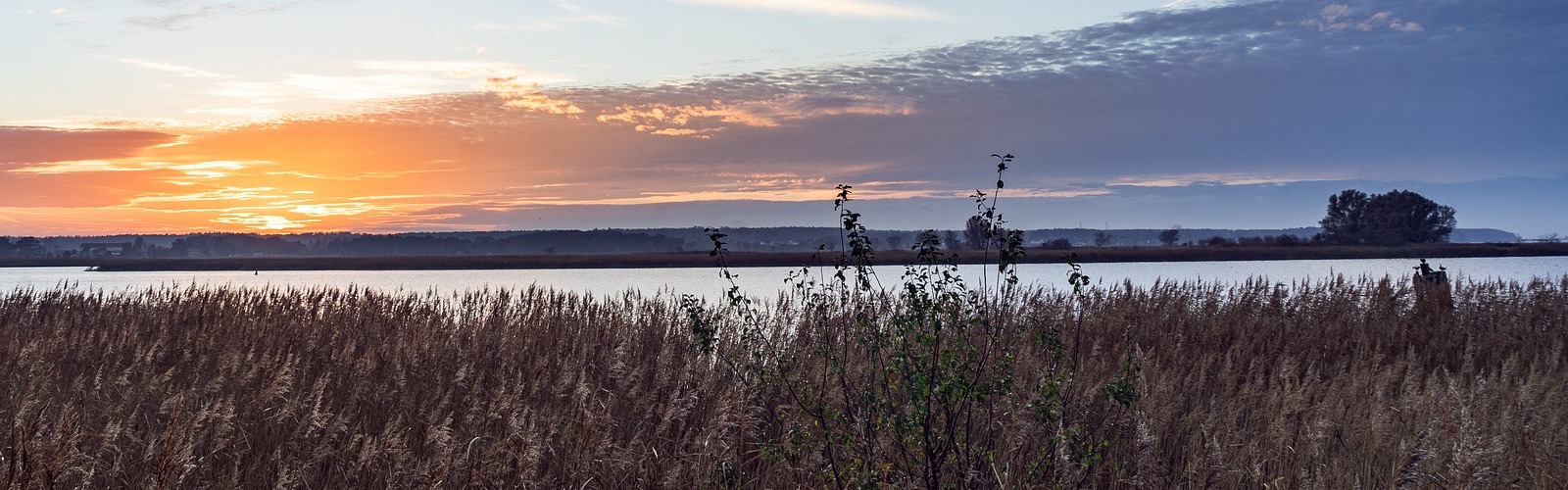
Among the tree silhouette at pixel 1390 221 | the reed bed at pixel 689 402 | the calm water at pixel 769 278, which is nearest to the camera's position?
the reed bed at pixel 689 402

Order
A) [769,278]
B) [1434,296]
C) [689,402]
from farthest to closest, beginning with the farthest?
[769,278]
[1434,296]
[689,402]

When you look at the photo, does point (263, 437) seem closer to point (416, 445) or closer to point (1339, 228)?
point (416, 445)

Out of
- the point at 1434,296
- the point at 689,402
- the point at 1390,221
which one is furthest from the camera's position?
the point at 1390,221

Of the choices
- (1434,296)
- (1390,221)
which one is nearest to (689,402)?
(1434,296)

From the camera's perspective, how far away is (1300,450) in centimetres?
767

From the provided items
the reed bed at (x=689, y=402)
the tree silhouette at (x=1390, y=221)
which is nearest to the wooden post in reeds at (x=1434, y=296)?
the reed bed at (x=689, y=402)

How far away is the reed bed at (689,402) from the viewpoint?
20.0 ft

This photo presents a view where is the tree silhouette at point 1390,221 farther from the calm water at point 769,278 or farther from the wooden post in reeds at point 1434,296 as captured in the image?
the wooden post in reeds at point 1434,296

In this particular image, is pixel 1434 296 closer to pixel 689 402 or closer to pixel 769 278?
pixel 689 402

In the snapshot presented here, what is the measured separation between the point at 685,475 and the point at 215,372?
593cm

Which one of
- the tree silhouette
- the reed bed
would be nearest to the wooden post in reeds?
the reed bed

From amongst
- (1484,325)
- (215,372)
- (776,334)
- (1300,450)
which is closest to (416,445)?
(215,372)

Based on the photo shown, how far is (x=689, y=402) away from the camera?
8.46 metres

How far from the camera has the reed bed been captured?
240 inches
